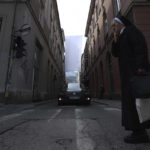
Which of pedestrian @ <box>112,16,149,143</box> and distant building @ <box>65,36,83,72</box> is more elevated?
distant building @ <box>65,36,83,72</box>

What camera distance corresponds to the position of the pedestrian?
5.24 ft

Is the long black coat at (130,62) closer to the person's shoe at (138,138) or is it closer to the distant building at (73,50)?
the person's shoe at (138,138)

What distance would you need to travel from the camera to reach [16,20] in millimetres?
8508

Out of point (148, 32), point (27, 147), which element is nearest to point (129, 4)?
point (148, 32)

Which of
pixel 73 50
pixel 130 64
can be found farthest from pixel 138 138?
pixel 73 50

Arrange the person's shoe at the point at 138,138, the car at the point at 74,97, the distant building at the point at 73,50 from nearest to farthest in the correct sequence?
the person's shoe at the point at 138,138, the car at the point at 74,97, the distant building at the point at 73,50

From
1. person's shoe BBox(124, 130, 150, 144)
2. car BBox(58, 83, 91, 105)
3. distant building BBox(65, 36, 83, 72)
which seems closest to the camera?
person's shoe BBox(124, 130, 150, 144)

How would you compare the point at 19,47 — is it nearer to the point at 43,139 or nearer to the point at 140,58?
the point at 43,139

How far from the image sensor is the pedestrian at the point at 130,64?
1597mm

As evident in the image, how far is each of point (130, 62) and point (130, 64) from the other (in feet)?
0.11

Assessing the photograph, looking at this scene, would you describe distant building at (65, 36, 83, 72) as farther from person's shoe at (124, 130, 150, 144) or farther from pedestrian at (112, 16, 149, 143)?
person's shoe at (124, 130, 150, 144)

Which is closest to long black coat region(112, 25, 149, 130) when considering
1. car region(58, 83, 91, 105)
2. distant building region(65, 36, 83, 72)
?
car region(58, 83, 91, 105)

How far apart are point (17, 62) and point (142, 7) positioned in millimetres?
9378

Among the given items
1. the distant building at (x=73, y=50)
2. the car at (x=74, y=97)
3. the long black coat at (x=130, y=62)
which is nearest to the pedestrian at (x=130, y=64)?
the long black coat at (x=130, y=62)
